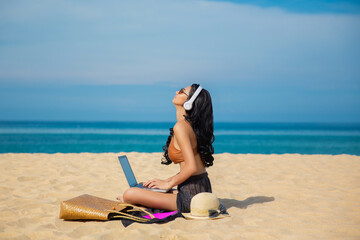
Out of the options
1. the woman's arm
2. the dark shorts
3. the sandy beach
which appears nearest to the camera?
the sandy beach

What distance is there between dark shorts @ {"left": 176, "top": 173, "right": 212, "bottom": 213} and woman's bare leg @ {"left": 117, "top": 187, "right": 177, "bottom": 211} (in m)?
0.08

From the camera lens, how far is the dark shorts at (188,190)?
399 centimetres

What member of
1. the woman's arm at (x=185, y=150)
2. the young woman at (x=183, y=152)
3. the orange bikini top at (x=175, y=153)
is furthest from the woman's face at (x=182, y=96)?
the orange bikini top at (x=175, y=153)

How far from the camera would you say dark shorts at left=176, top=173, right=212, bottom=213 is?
399 centimetres

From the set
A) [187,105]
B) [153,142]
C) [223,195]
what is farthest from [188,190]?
[153,142]

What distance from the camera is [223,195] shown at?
5.62 metres

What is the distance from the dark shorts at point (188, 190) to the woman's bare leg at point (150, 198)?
8 centimetres

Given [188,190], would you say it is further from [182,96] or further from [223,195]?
[223,195]

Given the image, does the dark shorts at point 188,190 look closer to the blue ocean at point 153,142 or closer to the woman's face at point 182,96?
the woman's face at point 182,96

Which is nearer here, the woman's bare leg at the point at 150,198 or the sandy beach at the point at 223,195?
the sandy beach at the point at 223,195

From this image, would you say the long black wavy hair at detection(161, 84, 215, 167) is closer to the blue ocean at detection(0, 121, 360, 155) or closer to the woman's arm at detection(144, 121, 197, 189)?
the woman's arm at detection(144, 121, 197, 189)

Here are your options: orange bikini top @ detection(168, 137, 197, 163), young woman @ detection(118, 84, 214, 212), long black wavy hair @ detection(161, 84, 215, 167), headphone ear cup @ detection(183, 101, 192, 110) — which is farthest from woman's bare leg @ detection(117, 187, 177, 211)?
headphone ear cup @ detection(183, 101, 192, 110)

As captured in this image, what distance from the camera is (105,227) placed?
3654mm

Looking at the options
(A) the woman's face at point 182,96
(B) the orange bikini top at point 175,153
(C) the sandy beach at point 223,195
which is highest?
(A) the woman's face at point 182,96
